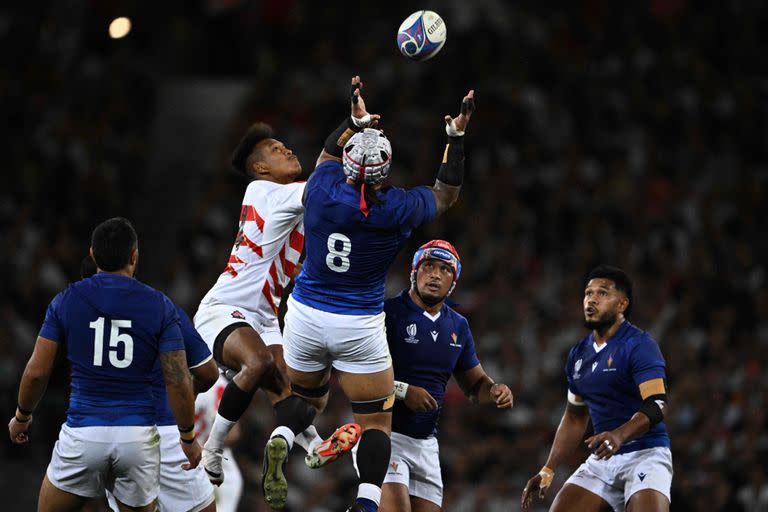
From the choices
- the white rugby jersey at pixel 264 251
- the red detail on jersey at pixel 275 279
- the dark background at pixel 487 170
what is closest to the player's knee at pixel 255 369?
the white rugby jersey at pixel 264 251

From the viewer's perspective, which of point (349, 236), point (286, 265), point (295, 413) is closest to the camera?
point (349, 236)

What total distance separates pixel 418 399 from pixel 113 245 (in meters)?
2.60

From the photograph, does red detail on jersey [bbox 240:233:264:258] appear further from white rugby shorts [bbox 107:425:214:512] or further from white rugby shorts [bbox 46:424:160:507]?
white rugby shorts [bbox 46:424:160:507]

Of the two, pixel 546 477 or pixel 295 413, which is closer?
pixel 295 413

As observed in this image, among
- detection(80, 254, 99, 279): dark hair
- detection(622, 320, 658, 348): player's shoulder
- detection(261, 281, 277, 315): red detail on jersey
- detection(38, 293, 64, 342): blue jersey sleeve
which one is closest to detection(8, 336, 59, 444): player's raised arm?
detection(38, 293, 64, 342): blue jersey sleeve

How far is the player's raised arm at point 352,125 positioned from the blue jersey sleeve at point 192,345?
4.85ft

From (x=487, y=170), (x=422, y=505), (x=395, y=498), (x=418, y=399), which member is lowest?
(x=422, y=505)

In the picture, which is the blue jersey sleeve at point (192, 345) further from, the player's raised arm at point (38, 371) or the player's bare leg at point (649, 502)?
the player's bare leg at point (649, 502)

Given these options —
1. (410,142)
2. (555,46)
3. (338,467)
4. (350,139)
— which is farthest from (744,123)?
(350,139)

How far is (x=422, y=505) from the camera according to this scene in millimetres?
8797

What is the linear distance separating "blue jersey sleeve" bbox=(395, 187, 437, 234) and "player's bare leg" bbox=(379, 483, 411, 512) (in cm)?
204

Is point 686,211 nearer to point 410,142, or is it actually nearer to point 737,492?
point 410,142

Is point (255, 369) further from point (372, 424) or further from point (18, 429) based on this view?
point (18, 429)

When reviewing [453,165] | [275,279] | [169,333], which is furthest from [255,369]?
[453,165]
